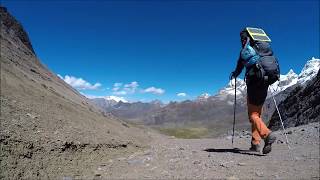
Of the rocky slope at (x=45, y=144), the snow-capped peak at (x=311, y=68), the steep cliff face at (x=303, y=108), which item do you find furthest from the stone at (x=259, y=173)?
the steep cliff face at (x=303, y=108)

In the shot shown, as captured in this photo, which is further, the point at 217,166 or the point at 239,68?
the point at 239,68

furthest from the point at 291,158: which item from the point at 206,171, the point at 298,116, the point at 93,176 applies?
the point at 298,116

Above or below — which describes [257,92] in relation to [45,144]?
above

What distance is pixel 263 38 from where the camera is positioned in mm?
11281

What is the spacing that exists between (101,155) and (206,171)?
3589 millimetres

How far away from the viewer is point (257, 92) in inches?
435

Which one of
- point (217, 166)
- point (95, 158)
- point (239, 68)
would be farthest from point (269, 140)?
point (95, 158)

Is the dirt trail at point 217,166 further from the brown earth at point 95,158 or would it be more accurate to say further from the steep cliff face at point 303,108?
the steep cliff face at point 303,108

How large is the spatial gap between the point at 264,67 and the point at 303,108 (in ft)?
51.2

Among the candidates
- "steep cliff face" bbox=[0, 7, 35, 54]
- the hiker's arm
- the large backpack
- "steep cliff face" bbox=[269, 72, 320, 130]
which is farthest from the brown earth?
Result: "steep cliff face" bbox=[0, 7, 35, 54]

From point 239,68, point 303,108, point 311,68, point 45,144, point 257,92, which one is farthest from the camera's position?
point 311,68

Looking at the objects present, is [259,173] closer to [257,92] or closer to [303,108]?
[257,92]

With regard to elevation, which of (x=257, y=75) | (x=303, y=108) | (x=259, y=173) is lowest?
(x=259, y=173)

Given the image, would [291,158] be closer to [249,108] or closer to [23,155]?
[249,108]
